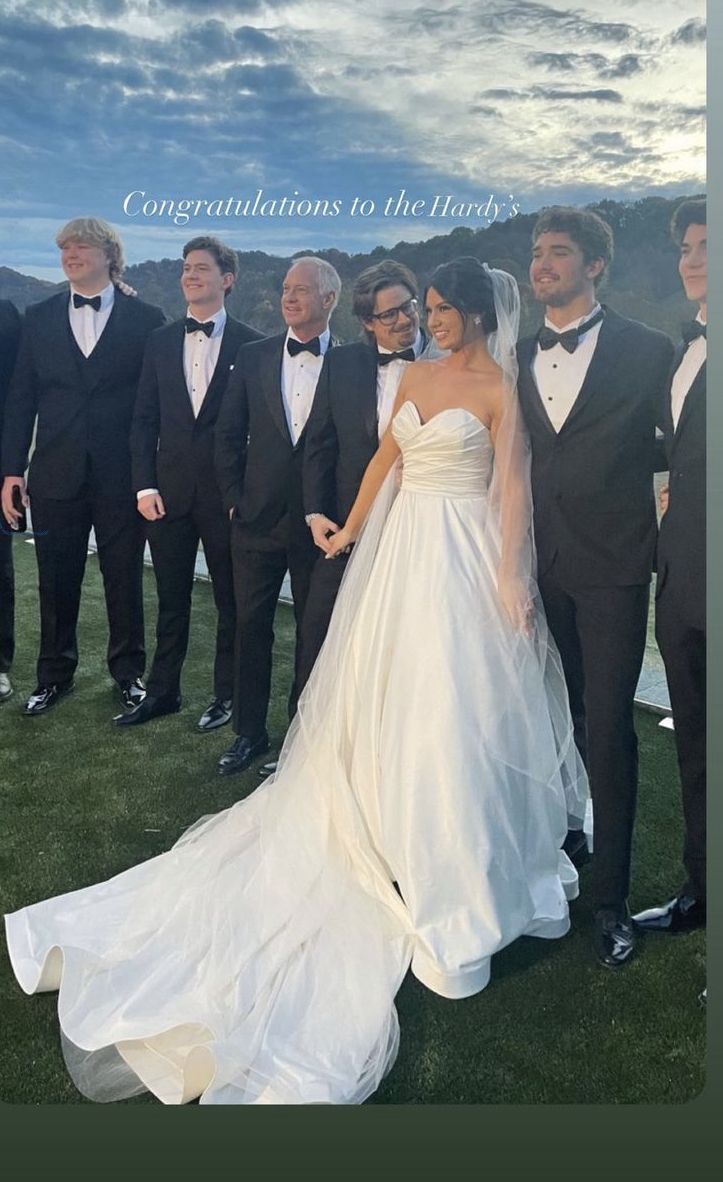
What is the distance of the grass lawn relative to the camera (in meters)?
1.90

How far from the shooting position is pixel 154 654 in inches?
109

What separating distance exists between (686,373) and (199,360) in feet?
4.27

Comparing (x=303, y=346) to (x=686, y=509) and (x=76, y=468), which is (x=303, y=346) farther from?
(x=686, y=509)

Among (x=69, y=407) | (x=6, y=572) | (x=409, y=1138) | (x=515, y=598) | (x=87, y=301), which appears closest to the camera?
(x=409, y=1138)

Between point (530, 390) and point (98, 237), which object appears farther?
point (98, 237)

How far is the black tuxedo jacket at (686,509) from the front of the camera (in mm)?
1964

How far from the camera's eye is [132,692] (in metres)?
2.84

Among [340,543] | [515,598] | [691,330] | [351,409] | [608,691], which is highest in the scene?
[691,330]

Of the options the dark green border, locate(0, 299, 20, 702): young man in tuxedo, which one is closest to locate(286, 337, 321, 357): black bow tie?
locate(0, 299, 20, 702): young man in tuxedo

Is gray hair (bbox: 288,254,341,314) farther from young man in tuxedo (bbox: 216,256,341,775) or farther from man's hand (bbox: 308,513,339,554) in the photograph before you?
man's hand (bbox: 308,513,339,554)

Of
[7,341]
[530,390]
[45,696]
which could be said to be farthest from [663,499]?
[45,696]

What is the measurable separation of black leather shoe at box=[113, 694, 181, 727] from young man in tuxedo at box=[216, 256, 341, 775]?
9.1 inches

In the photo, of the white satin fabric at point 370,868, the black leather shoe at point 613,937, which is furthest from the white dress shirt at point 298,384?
the black leather shoe at point 613,937

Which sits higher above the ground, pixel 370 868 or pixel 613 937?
pixel 370 868
